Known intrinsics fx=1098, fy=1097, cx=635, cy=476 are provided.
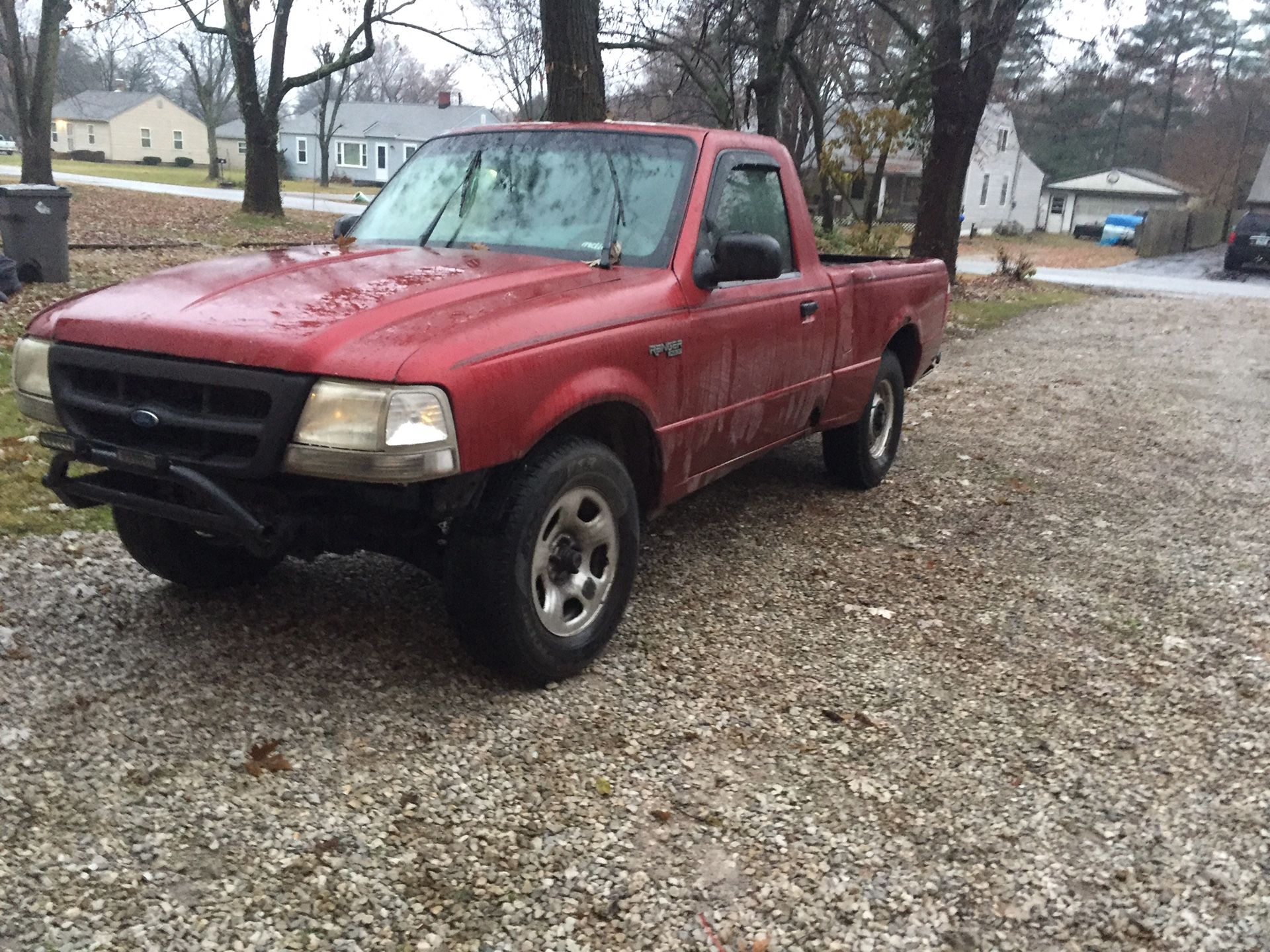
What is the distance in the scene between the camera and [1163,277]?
2769 cm

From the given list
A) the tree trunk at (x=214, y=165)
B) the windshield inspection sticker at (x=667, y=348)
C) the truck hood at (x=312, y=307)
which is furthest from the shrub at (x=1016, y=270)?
the tree trunk at (x=214, y=165)

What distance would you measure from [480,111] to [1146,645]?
70.1 metres

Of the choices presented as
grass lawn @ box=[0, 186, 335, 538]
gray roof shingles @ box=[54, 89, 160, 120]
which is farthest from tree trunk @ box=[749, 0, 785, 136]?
gray roof shingles @ box=[54, 89, 160, 120]

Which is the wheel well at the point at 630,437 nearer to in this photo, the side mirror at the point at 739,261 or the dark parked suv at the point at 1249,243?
the side mirror at the point at 739,261

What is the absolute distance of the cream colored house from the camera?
250 feet

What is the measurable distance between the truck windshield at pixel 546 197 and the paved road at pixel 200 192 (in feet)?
91.6

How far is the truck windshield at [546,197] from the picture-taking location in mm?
4371

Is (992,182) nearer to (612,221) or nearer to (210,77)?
(210,77)

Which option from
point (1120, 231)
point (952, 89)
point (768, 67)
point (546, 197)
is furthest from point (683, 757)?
point (1120, 231)

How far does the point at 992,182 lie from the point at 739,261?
5315 cm

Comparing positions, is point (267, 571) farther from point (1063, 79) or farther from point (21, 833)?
point (1063, 79)

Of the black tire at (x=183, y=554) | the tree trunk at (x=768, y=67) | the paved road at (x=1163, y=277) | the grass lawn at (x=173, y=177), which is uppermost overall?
the tree trunk at (x=768, y=67)

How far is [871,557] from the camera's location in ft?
17.5

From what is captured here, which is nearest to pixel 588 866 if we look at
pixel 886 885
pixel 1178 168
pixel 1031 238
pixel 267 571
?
pixel 886 885
